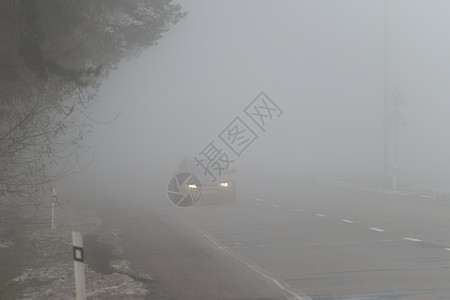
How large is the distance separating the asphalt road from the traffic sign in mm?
1054

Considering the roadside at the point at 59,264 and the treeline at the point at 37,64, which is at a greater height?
the treeline at the point at 37,64

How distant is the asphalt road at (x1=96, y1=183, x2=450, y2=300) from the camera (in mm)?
8977

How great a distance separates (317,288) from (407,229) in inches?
271

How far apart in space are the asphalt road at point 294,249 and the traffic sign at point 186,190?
1054 millimetres

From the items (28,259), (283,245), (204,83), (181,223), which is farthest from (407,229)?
(204,83)

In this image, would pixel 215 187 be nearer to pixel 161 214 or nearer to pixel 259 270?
pixel 161 214

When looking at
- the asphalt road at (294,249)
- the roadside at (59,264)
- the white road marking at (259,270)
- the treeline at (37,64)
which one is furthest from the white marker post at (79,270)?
the treeline at (37,64)

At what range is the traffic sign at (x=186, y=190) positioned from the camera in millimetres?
22984

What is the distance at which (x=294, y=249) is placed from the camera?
12.6 m

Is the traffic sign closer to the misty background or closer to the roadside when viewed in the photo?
the roadside

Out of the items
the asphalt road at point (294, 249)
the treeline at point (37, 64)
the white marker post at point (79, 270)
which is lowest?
the asphalt road at point (294, 249)

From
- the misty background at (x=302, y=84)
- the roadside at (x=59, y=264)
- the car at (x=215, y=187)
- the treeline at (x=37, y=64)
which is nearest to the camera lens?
the roadside at (x=59, y=264)

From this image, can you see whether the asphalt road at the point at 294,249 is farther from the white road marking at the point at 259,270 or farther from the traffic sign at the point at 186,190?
the traffic sign at the point at 186,190

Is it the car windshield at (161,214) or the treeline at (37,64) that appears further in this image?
the treeline at (37,64)
